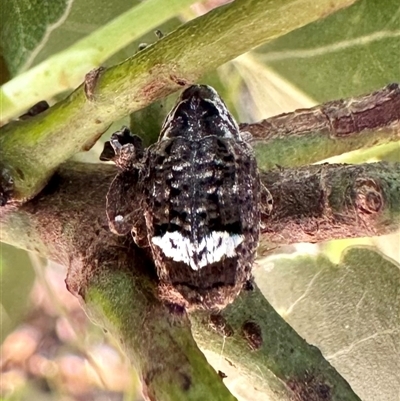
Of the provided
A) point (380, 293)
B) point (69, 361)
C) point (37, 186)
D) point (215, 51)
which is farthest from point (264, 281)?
point (215, 51)

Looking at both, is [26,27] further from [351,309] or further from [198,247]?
[351,309]

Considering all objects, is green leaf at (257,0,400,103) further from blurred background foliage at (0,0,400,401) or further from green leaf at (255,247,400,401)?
green leaf at (255,247,400,401)

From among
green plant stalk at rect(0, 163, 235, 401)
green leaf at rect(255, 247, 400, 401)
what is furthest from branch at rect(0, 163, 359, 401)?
green leaf at rect(255, 247, 400, 401)

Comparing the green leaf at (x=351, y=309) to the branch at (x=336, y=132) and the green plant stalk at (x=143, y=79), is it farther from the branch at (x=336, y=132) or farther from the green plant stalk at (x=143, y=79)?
the green plant stalk at (x=143, y=79)

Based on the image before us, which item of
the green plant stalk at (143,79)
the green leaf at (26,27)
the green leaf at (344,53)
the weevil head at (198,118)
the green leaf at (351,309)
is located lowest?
the green leaf at (351,309)

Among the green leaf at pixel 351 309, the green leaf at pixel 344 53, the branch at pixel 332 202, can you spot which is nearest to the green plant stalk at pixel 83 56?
the branch at pixel 332 202
